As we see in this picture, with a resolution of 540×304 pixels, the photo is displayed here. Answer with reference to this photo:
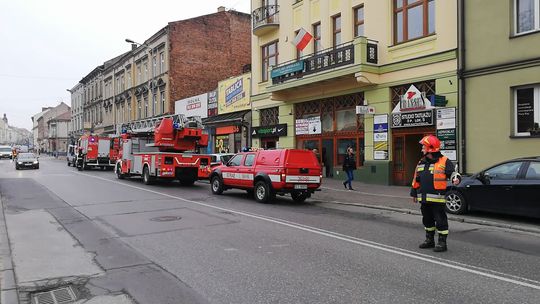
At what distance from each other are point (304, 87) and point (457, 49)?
785 cm

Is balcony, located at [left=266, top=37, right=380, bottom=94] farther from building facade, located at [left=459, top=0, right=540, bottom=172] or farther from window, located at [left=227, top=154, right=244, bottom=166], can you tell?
window, located at [left=227, top=154, right=244, bottom=166]

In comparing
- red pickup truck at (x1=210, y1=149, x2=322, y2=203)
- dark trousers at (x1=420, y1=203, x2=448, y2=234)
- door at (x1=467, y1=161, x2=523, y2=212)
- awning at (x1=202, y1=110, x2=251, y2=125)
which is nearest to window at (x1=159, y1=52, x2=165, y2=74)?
awning at (x1=202, y1=110, x2=251, y2=125)

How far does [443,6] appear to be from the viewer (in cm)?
1644

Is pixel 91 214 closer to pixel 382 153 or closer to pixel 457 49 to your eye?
pixel 382 153

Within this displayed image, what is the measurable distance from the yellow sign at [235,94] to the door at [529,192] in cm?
1987

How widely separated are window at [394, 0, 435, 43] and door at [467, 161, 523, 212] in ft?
27.0

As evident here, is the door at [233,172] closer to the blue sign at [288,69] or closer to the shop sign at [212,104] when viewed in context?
the blue sign at [288,69]

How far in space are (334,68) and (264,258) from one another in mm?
14332

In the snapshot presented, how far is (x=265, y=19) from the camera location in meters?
25.8

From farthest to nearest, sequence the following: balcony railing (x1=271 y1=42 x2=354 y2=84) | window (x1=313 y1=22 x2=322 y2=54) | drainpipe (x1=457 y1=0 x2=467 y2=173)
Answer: window (x1=313 y1=22 x2=322 y2=54), balcony railing (x1=271 y1=42 x2=354 y2=84), drainpipe (x1=457 y1=0 x2=467 y2=173)

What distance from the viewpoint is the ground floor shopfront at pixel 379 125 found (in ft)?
53.6

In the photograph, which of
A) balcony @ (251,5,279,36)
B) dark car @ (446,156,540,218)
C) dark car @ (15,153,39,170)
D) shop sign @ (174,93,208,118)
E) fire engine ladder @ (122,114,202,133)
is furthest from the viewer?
dark car @ (15,153,39,170)

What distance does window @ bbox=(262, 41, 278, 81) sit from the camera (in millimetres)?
26097

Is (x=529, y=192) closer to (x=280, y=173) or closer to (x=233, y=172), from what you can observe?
(x=280, y=173)
